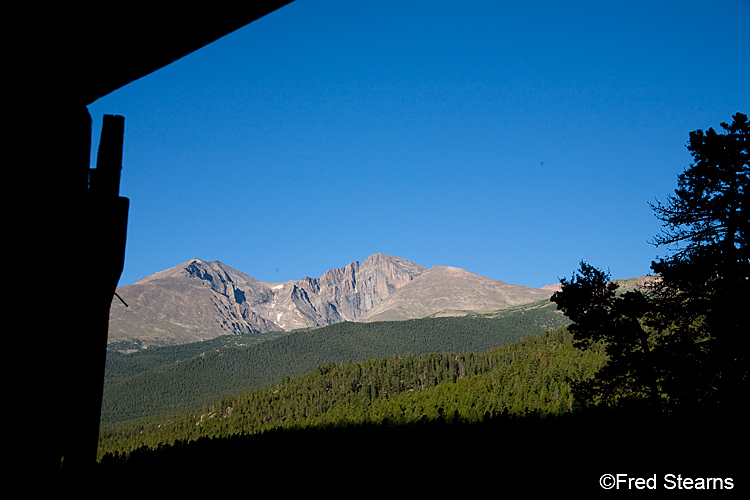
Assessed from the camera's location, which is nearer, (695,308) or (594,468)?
(594,468)

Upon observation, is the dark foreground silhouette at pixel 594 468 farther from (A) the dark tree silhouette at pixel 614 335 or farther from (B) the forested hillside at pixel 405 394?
(B) the forested hillside at pixel 405 394

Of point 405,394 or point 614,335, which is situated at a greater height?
point 614,335

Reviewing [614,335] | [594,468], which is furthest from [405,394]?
[594,468]

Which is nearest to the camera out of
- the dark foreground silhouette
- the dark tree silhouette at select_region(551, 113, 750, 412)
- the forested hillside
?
the dark foreground silhouette

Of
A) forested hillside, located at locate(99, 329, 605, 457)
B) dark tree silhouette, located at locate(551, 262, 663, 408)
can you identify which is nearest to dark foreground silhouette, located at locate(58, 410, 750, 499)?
dark tree silhouette, located at locate(551, 262, 663, 408)

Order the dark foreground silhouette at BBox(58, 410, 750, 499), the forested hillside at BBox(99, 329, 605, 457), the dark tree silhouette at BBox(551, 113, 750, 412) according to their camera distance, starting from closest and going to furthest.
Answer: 1. the dark foreground silhouette at BBox(58, 410, 750, 499)
2. the dark tree silhouette at BBox(551, 113, 750, 412)
3. the forested hillside at BBox(99, 329, 605, 457)

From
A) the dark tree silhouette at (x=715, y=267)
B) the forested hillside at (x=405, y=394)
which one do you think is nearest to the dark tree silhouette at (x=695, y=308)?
the dark tree silhouette at (x=715, y=267)

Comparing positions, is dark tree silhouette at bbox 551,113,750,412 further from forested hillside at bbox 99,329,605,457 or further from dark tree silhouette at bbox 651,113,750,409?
forested hillside at bbox 99,329,605,457

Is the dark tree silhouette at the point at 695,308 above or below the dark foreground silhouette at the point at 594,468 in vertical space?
above

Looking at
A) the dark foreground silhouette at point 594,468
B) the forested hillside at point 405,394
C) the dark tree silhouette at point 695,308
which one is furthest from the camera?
the forested hillside at point 405,394

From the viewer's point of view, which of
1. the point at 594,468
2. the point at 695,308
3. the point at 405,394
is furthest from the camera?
Answer: the point at 405,394

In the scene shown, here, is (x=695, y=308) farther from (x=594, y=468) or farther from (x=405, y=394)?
(x=405, y=394)

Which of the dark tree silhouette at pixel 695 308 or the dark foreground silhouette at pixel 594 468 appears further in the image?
the dark tree silhouette at pixel 695 308

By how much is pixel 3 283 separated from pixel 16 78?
3.15 feet
